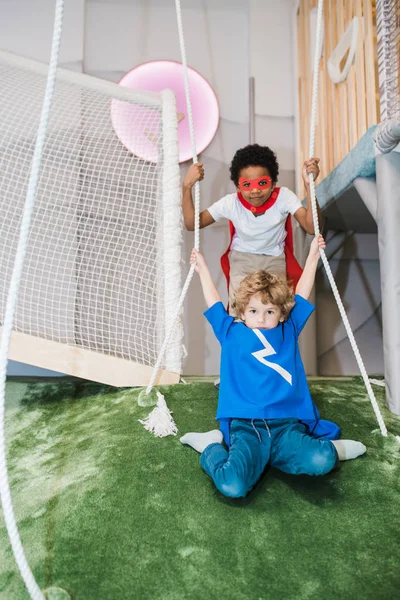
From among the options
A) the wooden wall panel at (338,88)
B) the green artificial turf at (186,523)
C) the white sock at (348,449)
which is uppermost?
the wooden wall panel at (338,88)

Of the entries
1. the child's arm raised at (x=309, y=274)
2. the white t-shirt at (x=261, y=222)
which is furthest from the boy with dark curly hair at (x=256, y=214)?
the child's arm raised at (x=309, y=274)

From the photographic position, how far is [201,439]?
131cm

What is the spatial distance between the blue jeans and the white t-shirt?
67cm

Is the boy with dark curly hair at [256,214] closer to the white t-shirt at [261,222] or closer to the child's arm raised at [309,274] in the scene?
the white t-shirt at [261,222]

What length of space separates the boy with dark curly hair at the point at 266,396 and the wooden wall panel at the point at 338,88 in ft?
2.41

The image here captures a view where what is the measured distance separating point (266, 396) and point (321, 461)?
0.66ft

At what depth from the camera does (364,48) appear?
1.84 m

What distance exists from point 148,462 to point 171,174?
1.01 meters

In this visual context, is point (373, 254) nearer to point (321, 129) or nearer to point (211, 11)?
point (321, 129)

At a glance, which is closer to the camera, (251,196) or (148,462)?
(148,462)

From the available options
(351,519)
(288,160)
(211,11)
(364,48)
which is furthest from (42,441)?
(211,11)

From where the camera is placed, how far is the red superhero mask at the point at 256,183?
159 centimetres

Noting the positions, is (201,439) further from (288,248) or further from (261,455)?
(288,248)

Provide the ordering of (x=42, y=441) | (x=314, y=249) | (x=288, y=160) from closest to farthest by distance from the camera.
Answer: (x=314, y=249), (x=42, y=441), (x=288, y=160)
